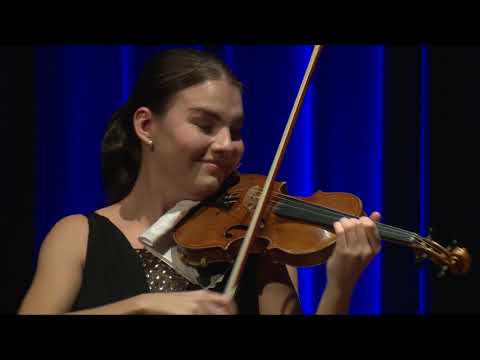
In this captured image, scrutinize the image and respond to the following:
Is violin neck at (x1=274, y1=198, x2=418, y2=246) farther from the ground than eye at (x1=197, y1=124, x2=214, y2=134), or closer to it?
closer to it

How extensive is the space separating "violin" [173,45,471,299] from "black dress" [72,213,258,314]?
0.06 metres

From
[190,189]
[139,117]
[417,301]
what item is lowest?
[417,301]

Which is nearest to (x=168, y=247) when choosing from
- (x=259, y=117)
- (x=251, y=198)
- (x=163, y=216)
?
(x=163, y=216)

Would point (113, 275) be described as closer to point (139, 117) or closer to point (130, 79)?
point (139, 117)

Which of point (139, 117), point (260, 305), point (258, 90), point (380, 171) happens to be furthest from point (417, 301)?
point (139, 117)

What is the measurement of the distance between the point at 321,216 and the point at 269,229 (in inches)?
3.3

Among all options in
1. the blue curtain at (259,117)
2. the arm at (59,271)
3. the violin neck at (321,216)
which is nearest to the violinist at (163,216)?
the arm at (59,271)

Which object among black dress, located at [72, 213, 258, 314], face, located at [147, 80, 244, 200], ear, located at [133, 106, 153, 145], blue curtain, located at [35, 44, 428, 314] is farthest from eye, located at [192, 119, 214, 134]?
blue curtain, located at [35, 44, 428, 314]

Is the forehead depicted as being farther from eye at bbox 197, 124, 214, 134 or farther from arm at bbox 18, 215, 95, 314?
arm at bbox 18, 215, 95, 314

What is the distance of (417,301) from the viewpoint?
132 centimetres

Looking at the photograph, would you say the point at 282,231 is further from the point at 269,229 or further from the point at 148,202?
the point at 148,202

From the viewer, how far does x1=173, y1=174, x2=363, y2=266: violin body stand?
2.90ft

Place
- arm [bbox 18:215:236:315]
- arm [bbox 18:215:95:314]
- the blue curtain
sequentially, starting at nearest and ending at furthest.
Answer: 1. arm [bbox 18:215:236:315]
2. arm [bbox 18:215:95:314]
3. the blue curtain

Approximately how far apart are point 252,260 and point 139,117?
12.8 inches
